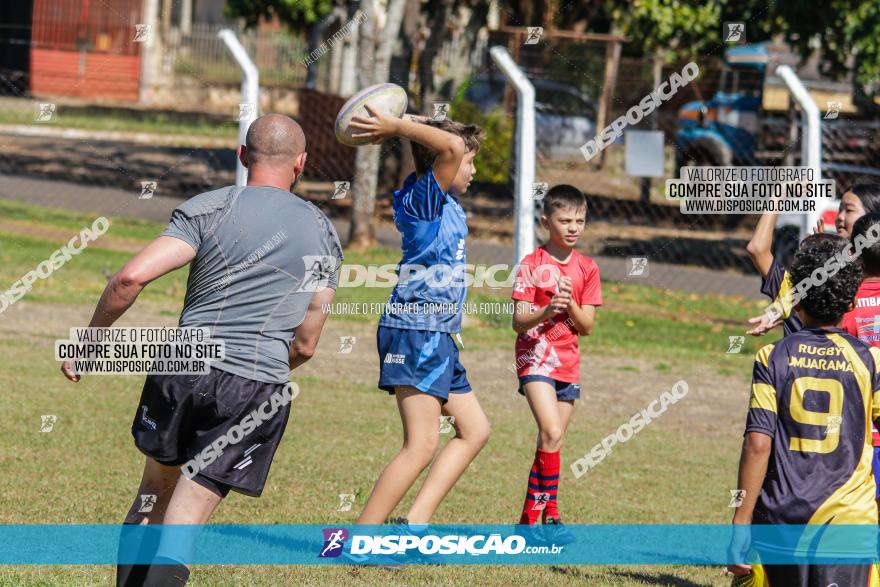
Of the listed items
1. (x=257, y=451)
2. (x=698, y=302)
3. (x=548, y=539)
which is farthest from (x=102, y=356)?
(x=698, y=302)

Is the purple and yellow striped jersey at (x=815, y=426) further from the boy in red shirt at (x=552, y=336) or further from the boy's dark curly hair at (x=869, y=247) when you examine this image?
the boy in red shirt at (x=552, y=336)

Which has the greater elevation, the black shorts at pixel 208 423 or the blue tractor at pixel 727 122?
the blue tractor at pixel 727 122

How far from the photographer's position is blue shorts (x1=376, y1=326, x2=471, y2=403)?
554 cm

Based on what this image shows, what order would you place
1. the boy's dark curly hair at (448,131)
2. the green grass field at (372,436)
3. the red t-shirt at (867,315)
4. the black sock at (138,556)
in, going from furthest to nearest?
the green grass field at (372,436) < the boy's dark curly hair at (448,131) < the red t-shirt at (867,315) < the black sock at (138,556)

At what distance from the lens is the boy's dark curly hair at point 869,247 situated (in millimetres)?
4988

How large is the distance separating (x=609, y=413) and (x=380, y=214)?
10526mm

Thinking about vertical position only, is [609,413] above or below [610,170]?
below

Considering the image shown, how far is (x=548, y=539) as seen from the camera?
6.29 m

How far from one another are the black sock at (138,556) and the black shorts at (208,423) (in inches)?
14.7

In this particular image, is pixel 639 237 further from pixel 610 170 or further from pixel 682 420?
pixel 682 420

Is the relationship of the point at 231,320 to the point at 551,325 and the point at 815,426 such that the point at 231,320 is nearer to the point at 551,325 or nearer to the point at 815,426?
the point at 815,426

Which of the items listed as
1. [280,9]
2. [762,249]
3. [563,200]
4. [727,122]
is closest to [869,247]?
[762,249]

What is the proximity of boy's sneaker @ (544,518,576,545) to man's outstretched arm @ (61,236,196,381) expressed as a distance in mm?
2799

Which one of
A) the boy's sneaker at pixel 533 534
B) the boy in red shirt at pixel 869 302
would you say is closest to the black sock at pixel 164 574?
the boy's sneaker at pixel 533 534
